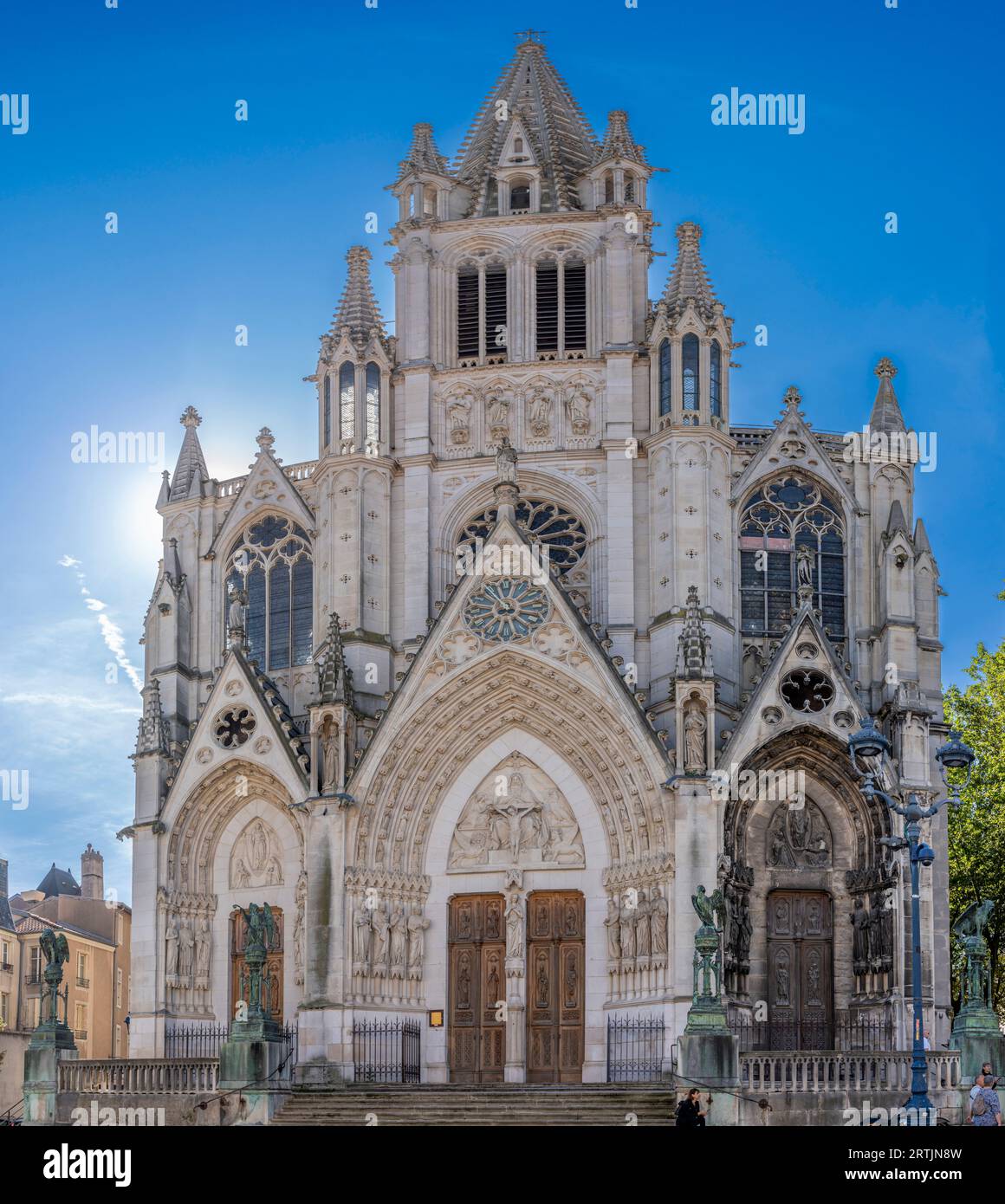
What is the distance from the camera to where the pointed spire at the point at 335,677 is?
3997 cm

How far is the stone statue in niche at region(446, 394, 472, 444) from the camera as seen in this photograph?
43.4 meters

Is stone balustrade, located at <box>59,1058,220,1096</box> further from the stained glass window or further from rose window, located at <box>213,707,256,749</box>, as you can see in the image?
the stained glass window

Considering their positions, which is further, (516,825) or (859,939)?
(516,825)

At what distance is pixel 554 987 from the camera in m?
39.6

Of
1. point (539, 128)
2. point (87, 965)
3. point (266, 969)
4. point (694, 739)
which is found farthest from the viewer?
point (87, 965)

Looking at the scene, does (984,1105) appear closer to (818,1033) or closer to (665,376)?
(818,1033)

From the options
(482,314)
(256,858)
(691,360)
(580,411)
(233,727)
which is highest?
(482,314)

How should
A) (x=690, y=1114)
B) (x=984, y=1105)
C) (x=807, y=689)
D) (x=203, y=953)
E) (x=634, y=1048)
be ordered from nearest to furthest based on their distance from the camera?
(x=984, y=1105), (x=690, y=1114), (x=634, y=1048), (x=807, y=689), (x=203, y=953)

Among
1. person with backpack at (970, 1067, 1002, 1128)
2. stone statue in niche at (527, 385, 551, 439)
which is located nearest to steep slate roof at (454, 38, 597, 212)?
stone statue in niche at (527, 385, 551, 439)

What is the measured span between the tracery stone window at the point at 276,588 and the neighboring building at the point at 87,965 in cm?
2386

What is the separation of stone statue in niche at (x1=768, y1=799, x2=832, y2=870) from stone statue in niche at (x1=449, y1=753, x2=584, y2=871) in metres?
3.79

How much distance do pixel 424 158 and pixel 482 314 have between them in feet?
13.0

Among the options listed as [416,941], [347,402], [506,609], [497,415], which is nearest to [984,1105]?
[416,941]

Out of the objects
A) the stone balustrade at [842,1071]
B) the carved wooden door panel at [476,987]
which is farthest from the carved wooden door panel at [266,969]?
the stone balustrade at [842,1071]
